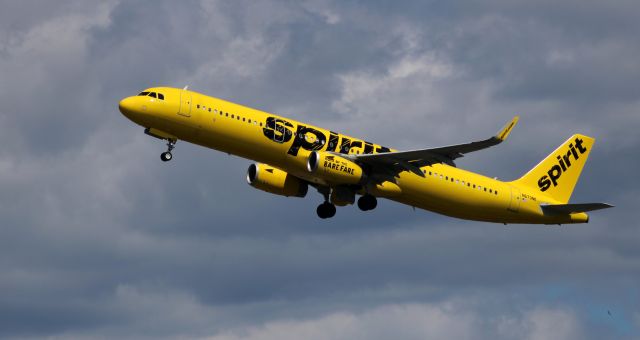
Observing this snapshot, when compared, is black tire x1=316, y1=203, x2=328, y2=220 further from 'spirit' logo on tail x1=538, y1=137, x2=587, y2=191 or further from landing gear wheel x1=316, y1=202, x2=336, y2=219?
'spirit' logo on tail x1=538, y1=137, x2=587, y2=191

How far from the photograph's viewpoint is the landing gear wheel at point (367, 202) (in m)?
79.9

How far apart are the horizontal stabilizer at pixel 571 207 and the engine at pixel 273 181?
1636cm

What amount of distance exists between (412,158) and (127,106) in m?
16.9

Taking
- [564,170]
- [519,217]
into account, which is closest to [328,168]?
[519,217]

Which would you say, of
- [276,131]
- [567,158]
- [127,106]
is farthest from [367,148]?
[567,158]

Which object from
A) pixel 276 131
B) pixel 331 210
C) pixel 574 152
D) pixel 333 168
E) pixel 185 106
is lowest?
pixel 333 168

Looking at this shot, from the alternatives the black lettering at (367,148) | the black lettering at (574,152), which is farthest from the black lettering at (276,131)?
the black lettering at (574,152)

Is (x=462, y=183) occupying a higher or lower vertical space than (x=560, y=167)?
lower

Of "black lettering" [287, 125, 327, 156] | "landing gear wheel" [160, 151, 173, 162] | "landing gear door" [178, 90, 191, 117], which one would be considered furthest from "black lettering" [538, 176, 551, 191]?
"landing gear wheel" [160, 151, 173, 162]

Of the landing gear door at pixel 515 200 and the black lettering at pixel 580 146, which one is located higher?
the black lettering at pixel 580 146

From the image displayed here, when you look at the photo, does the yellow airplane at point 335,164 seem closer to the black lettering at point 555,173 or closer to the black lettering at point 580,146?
the black lettering at point 555,173

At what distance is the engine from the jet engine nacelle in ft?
19.0

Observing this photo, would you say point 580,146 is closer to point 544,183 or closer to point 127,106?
point 544,183

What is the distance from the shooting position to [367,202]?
79.9 meters
